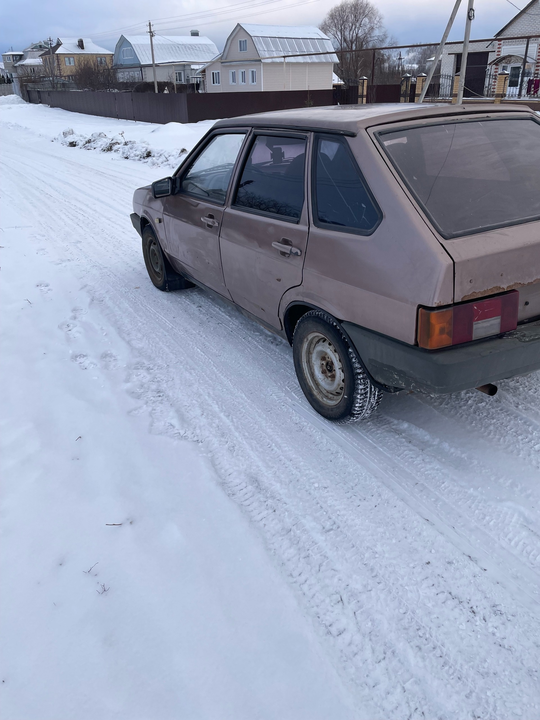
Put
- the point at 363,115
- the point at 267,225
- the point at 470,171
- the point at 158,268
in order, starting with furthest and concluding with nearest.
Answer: the point at 158,268 → the point at 267,225 → the point at 363,115 → the point at 470,171

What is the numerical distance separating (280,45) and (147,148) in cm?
3481

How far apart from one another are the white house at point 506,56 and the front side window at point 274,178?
106ft

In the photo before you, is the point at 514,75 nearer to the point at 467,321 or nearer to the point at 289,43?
the point at 289,43

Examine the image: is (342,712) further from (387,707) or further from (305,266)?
(305,266)

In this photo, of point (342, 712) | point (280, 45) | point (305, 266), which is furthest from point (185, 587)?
point (280, 45)

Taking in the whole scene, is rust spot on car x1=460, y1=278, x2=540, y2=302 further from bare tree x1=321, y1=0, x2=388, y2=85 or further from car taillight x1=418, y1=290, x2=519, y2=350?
bare tree x1=321, y1=0, x2=388, y2=85

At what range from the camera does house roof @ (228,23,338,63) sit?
4291 cm

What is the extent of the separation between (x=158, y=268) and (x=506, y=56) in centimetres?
3777

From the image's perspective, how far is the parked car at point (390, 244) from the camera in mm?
2615

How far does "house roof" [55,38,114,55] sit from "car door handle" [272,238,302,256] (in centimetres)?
9634


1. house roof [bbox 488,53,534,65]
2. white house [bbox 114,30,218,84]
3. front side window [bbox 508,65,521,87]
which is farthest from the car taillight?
white house [bbox 114,30,218,84]

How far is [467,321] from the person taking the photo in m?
2.63

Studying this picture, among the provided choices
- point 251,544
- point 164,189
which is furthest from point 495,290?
point 164,189

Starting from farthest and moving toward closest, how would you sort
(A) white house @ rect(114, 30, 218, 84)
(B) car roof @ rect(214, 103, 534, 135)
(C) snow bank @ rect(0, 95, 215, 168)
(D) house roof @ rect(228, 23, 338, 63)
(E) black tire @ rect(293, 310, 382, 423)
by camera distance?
(A) white house @ rect(114, 30, 218, 84) → (D) house roof @ rect(228, 23, 338, 63) → (C) snow bank @ rect(0, 95, 215, 168) → (E) black tire @ rect(293, 310, 382, 423) → (B) car roof @ rect(214, 103, 534, 135)
